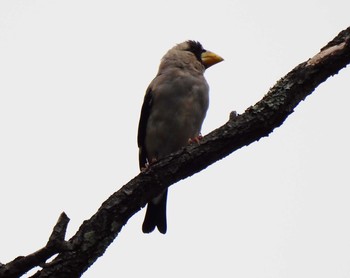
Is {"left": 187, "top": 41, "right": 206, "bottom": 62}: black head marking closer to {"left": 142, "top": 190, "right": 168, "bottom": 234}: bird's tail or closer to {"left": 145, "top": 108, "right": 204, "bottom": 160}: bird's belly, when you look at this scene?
{"left": 145, "top": 108, "right": 204, "bottom": 160}: bird's belly

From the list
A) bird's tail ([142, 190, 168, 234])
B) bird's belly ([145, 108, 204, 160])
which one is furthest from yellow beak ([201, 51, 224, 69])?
bird's tail ([142, 190, 168, 234])

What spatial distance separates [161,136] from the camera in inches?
247

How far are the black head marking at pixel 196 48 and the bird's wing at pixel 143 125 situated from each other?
43.2 inches

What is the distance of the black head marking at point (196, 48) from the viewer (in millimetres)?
7431

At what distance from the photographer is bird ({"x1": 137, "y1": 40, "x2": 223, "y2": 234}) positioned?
6215mm

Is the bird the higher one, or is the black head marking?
the black head marking

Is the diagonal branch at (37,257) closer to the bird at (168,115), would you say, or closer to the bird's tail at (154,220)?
A: the bird at (168,115)

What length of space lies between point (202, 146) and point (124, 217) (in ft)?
2.16

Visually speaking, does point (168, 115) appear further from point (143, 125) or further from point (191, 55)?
point (191, 55)

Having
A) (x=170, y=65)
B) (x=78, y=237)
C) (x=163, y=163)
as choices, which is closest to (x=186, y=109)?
(x=170, y=65)

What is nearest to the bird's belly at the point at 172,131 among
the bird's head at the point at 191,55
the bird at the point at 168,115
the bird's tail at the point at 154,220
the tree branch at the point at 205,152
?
the bird at the point at 168,115

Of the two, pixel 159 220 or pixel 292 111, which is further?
pixel 159 220

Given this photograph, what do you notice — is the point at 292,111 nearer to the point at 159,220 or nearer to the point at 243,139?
the point at 243,139

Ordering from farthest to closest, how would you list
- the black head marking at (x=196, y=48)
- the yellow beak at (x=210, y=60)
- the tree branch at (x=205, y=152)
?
the black head marking at (x=196, y=48) < the yellow beak at (x=210, y=60) < the tree branch at (x=205, y=152)
